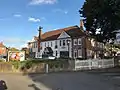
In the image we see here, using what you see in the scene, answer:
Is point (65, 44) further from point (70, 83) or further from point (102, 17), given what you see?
point (70, 83)

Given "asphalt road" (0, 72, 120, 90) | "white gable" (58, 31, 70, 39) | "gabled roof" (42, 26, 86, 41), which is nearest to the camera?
"asphalt road" (0, 72, 120, 90)

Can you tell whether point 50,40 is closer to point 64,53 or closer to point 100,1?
point 64,53

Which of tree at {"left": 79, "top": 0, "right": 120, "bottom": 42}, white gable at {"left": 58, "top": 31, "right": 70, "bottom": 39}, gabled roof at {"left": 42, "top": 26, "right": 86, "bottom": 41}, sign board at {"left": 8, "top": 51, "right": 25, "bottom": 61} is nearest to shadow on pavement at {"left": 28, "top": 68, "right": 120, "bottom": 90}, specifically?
tree at {"left": 79, "top": 0, "right": 120, "bottom": 42}

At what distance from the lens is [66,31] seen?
255 feet

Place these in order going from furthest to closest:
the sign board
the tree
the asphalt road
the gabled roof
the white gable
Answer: the white gable < the gabled roof < the sign board < the tree < the asphalt road

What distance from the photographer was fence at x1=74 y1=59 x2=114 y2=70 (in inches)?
1571

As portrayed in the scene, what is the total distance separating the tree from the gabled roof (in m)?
27.9

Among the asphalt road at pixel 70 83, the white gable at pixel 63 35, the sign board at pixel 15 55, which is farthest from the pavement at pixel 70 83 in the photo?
the white gable at pixel 63 35

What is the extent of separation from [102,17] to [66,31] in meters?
38.6

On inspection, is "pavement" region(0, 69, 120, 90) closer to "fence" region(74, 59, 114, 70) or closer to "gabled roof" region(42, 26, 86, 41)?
"fence" region(74, 59, 114, 70)

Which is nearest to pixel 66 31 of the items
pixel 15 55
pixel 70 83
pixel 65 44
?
pixel 65 44

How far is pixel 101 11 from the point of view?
37.6 m

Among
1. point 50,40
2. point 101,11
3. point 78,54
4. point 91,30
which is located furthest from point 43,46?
point 101,11

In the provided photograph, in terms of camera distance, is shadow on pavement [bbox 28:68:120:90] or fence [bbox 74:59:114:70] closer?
shadow on pavement [bbox 28:68:120:90]
